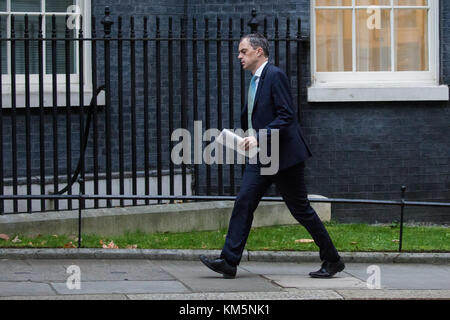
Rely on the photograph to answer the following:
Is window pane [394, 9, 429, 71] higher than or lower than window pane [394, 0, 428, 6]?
lower

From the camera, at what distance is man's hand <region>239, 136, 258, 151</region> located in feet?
24.3

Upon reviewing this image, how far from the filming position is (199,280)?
7.81 metres

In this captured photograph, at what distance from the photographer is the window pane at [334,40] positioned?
11938mm

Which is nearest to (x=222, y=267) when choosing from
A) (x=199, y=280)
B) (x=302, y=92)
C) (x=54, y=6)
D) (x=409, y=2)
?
(x=199, y=280)

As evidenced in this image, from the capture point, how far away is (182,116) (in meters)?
10.4

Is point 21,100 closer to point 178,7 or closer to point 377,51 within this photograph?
point 178,7

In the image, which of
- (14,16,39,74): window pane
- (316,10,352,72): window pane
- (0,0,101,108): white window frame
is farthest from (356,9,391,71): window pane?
(14,16,39,74): window pane

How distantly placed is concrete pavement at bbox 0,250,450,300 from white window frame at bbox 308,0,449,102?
3.16m

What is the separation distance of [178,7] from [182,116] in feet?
5.84

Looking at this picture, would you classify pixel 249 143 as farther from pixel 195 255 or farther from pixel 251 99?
pixel 195 255

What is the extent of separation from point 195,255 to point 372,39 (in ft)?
14.6

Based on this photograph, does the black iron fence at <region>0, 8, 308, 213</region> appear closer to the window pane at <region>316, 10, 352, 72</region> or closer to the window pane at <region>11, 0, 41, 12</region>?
the window pane at <region>11, 0, 41, 12</region>

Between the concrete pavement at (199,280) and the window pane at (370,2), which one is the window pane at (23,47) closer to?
the concrete pavement at (199,280)
